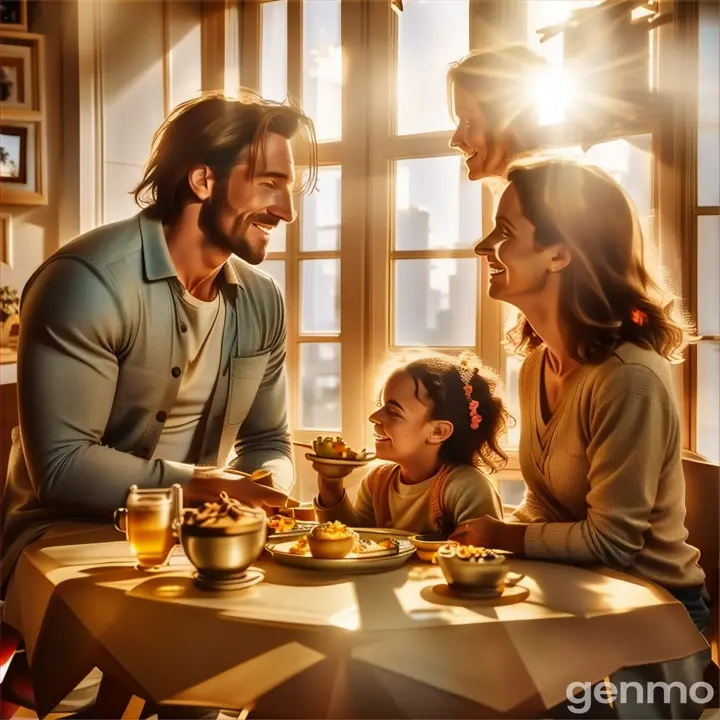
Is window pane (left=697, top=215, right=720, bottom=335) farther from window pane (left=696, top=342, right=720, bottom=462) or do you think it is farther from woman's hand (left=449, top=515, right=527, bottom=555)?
woman's hand (left=449, top=515, right=527, bottom=555)

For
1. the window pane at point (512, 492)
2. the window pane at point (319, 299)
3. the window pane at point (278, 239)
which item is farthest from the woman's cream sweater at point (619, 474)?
the window pane at point (278, 239)

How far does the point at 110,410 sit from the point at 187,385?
167 millimetres

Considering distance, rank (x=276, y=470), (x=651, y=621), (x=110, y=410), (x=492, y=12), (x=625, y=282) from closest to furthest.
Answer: (x=651, y=621) < (x=625, y=282) < (x=110, y=410) < (x=276, y=470) < (x=492, y=12)

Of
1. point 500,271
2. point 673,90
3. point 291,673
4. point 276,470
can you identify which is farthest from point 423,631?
point 673,90

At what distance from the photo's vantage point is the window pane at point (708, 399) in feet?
6.70

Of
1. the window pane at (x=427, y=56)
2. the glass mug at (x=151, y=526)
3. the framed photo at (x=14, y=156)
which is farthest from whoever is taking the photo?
the framed photo at (x=14, y=156)

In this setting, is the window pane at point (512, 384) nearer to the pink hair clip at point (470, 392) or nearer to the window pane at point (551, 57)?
the pink hair clip at point (470, 392)

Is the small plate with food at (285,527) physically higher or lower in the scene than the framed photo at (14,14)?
lower

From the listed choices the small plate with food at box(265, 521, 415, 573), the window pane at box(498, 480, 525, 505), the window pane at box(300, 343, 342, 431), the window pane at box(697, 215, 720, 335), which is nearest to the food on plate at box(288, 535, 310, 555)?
the small plate with food at box(265, 521, 415, 573)

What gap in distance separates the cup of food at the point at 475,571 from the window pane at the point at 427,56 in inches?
50.8

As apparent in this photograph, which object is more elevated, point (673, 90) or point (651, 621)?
point (673, 90)

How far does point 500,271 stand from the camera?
158 cm

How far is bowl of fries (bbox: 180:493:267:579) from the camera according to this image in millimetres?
1205

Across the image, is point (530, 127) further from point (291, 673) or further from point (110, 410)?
point (291, 673)
